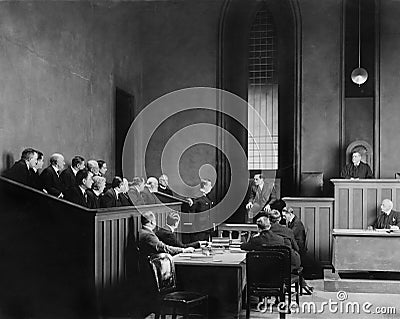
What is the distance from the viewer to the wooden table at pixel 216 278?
6812 millimetres

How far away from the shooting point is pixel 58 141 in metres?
7.06

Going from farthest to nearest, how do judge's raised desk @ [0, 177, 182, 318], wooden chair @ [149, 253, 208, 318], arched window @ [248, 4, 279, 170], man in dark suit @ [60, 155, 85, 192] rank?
1. arched window @ [248, 4, 279, 170]
2. man in dark suit @ [60, 155, 85, 192]
3. judge's raised desk @ [0, 177, 182, 318]
4. wooden chair @ [149, 253, 208, 318]

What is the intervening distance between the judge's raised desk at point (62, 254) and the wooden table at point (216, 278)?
0.45 m

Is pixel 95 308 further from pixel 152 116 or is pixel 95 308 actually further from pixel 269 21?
pixel 269 21

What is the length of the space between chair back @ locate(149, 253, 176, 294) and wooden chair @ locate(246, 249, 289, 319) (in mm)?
683

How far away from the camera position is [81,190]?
6941 mm

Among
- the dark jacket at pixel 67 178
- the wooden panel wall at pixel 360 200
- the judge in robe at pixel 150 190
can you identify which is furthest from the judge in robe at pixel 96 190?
the wooden panel wall at pixel 360 200

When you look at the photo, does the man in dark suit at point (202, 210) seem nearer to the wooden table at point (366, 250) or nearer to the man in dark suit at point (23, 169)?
the wooden table at point (366, 250)

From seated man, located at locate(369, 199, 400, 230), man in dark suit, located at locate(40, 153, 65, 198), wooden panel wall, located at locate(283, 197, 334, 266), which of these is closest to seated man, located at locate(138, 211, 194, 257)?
man in dark suit, located at locate(40, 153, 65, 198)

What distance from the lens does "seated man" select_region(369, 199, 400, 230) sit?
A: 22.4 feet

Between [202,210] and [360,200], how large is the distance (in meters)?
1.47

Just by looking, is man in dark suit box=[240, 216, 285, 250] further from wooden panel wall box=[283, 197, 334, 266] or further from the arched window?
the arched window

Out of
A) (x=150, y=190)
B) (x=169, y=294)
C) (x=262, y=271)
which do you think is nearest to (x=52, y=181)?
(x=150, y=190)

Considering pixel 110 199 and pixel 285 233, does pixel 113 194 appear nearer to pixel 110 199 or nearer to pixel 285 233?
pixel 110 199
